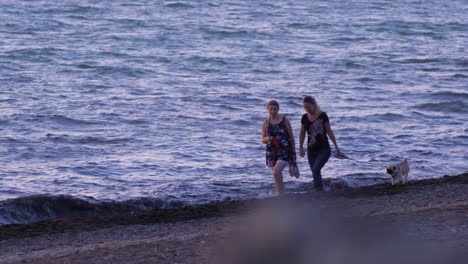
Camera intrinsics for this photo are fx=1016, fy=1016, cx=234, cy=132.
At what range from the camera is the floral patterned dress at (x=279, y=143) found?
40.2 ft

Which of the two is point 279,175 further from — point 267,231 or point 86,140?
point 86,140

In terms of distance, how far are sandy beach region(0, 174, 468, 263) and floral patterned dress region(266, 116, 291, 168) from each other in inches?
22.9

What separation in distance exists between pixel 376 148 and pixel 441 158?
4.16ft

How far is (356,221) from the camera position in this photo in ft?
32.8

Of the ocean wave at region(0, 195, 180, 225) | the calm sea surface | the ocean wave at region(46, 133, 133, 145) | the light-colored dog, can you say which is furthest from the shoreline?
the ocean wave at region(46, 133, 133, 145)

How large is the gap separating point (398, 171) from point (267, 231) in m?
5.10

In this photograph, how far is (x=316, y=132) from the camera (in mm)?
12523

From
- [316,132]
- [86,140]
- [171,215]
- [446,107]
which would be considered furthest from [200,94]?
[171,215]

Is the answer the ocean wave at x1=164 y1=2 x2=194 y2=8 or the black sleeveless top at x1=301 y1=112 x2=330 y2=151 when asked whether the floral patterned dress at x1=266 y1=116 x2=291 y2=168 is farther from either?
the ocean wave at x1=164 y1=2 x2=194 y2=8

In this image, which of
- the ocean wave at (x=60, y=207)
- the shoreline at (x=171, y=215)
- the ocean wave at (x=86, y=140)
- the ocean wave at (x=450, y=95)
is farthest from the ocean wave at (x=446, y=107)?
the ocean wave at (x=60, y=207)

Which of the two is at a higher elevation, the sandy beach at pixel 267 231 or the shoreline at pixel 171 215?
the sandy beach at pixel 267 231

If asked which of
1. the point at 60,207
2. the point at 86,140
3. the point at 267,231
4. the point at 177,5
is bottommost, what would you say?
the point at 177,5

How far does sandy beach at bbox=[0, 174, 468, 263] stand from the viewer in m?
8.67

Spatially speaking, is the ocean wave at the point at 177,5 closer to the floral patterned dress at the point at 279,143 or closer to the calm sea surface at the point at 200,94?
the calm sea surface at the point at 200,94
